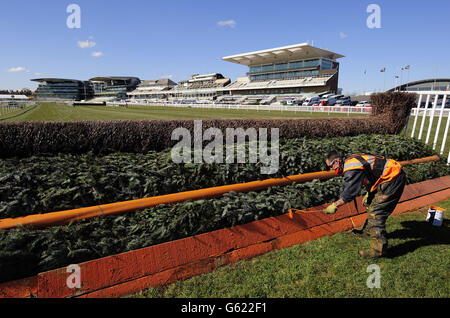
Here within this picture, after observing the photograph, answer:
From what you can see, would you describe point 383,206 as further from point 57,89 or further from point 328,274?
point 57,89

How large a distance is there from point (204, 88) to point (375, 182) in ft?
357

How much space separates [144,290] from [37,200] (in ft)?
6.28

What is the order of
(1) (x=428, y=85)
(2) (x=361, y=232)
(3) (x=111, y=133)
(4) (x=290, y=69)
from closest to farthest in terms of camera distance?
(2) (x=361, y=232) < (3) (x=111, y=133) < (4) (x=290, y=69) < (1) (x=428, y=85)

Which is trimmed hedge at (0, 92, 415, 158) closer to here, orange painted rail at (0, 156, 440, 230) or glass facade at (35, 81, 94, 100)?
orange painted rail at (0, 156, 440, 230)

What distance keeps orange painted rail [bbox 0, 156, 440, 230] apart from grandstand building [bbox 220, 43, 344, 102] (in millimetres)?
67137

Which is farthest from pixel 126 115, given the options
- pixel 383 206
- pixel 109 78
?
pixel 109 78

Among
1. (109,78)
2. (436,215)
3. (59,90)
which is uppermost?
(109,78)

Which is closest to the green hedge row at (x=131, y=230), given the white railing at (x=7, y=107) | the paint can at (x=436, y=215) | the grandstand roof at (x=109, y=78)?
the paint can at (x=436, y=215)

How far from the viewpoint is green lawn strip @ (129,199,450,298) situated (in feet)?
10.0

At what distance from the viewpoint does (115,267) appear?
3.03 m

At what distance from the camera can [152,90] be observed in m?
134
